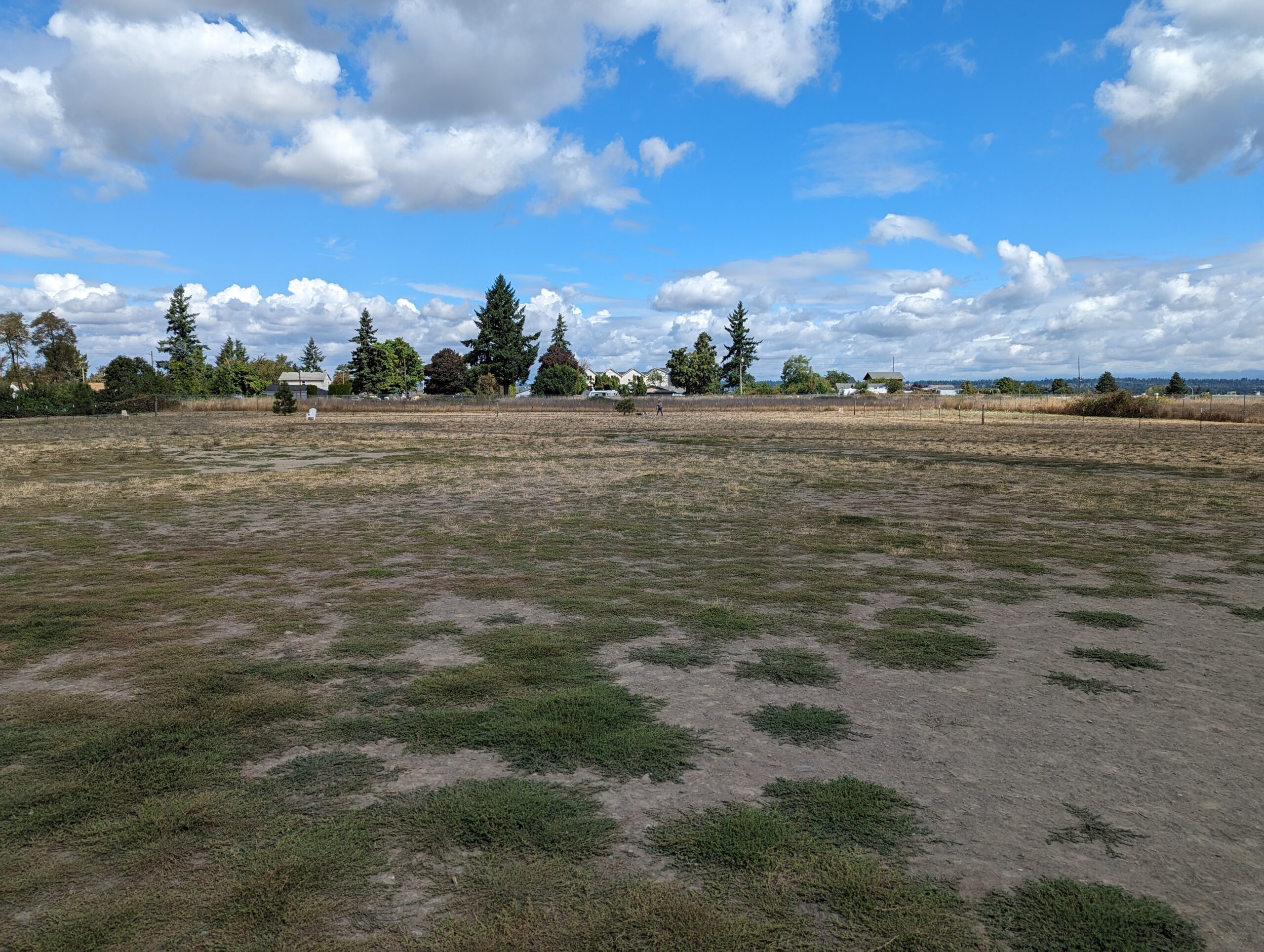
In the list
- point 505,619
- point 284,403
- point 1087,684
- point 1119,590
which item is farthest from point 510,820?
point 284,403

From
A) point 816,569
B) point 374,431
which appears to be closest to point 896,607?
point 816,569

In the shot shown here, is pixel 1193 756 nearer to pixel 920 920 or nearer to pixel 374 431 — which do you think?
pixel 920 920

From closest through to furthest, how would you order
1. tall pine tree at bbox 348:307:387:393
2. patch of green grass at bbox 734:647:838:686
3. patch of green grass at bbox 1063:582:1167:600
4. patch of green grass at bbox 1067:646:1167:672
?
patch of green grass at bbox 734:647:838:686 < patch of green grass at bbox 1067:646:1167:672 < patch of green grass at bbox 1063:582:1167:600 < tall pine tree at bbox 348:307:387:393

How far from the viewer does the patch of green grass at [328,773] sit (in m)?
3.75

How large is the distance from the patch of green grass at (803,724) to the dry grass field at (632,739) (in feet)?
0.07

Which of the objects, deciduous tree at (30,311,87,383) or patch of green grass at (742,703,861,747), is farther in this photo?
deciduous tree at (30,311,87,383)

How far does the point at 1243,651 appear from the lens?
5789 mm

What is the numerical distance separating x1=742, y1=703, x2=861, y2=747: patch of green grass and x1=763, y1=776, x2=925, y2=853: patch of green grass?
0.45 m

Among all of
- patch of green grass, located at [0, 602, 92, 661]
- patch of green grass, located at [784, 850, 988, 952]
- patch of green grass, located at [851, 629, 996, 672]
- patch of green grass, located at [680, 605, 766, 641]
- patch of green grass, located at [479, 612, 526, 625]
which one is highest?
patch of green grass, located at [784, 850, 988, 952]

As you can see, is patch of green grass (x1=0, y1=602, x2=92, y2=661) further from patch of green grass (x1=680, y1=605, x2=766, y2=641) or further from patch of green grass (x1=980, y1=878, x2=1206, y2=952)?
patch of green grass (x1=980, y1=878, x2=1206, y2=952)

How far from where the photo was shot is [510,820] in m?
3.43

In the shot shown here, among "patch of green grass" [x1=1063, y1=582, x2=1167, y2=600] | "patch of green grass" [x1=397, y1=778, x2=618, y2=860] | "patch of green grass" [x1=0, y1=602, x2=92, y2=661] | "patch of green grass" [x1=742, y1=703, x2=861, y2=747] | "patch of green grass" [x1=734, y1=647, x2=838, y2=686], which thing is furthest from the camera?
"patch of green grass" [x1=1063, y1=582, x2=1167, y2=600]

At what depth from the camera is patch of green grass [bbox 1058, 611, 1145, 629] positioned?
6.46 meters

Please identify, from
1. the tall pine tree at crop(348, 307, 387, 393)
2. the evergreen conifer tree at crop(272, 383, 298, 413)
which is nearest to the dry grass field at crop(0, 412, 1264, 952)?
the evergreen conifer tree at crop(272, 383, 298, 413)
